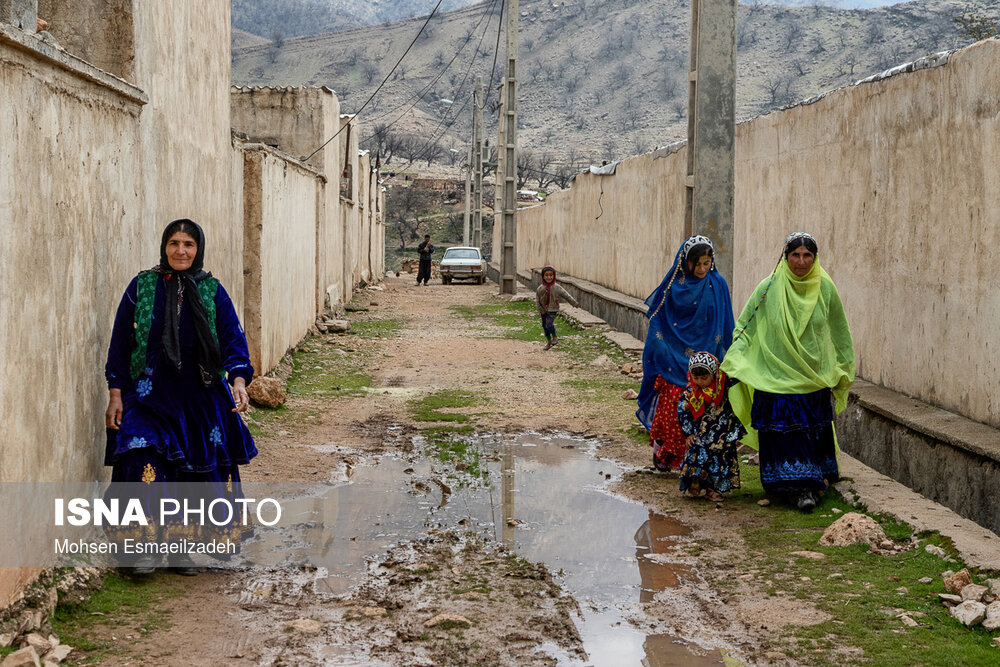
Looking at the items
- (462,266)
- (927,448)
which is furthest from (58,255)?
(462,266)

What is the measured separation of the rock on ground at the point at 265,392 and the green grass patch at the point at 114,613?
4.19 metres

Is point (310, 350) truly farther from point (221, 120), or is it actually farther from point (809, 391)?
point (809, 391)

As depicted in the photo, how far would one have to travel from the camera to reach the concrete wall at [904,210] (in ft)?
18.9

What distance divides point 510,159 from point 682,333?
1933 centimetres

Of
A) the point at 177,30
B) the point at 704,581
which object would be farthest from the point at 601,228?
the point at 704,581

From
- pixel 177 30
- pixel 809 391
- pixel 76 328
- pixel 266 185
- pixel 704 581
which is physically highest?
pixel 177 30

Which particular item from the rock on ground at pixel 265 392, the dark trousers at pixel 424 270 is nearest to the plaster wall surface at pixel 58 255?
the rock on ground at pixel 265 392

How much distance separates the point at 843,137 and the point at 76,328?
5.59 meters

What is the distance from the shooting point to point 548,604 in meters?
4.42

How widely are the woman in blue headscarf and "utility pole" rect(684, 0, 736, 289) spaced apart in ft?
4.10

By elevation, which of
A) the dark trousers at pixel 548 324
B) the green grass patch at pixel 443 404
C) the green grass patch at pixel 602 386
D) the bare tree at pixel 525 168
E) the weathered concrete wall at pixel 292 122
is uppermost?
the bare tree at pixel 525 168

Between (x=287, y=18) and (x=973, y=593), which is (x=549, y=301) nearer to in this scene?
(x=973, y=593)

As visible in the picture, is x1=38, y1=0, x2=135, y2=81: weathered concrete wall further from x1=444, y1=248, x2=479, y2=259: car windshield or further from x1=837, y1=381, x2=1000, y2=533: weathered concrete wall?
x1=444, y1=248, x2=479, y2=259: car windshield

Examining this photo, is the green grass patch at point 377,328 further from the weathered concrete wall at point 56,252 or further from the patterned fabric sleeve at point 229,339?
the patterned fabric sleeve at point 229,339
